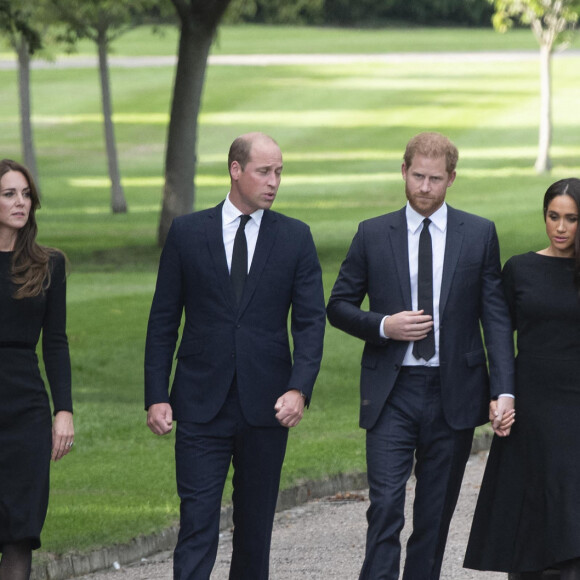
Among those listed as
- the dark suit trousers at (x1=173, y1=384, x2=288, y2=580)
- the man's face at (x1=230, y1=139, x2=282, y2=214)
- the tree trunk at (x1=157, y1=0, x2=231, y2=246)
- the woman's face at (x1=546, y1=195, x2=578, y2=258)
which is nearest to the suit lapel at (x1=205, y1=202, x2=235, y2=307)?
the man's face at (x1=230, y1=139, x2=282, y2=214)

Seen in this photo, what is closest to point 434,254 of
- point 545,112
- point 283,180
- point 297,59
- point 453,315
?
point 453,315

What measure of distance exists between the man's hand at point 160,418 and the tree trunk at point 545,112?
27878 mm

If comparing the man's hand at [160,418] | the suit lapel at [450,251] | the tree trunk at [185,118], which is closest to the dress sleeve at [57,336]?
the man's hand at [160,418]

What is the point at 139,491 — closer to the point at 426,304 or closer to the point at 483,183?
the point at 426,304

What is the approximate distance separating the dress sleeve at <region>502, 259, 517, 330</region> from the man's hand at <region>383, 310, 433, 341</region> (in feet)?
1.27

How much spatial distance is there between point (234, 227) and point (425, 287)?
0.84 meters

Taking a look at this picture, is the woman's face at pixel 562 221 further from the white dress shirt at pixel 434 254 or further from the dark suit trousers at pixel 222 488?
the dark suit trousers at pixel 222 488

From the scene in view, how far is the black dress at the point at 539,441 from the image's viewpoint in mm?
5797

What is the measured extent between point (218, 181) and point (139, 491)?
27.3 m

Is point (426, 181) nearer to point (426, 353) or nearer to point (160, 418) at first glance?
point (426, 353)

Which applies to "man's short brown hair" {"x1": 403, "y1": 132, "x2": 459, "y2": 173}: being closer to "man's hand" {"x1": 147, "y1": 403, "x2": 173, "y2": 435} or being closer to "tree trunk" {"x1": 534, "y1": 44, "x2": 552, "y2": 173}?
"man's hand" {"x1": 147, "y1": 403, "x2": 173, "y2": 435}

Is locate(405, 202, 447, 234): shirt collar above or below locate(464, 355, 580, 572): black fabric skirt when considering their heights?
above

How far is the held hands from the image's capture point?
5.54 m

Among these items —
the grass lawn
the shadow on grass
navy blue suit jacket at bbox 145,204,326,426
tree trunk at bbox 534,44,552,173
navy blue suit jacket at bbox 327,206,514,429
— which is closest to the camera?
navy blue suit jacket at bbox 145,204,326,426
